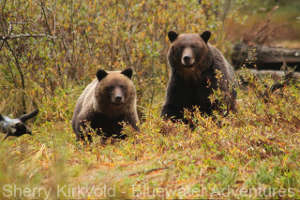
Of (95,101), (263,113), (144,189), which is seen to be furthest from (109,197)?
(95,101)

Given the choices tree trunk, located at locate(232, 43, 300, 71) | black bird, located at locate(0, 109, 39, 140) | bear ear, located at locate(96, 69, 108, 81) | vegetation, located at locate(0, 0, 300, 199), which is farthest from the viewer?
tree trunk, located at locate(232, 43, 300, 71)

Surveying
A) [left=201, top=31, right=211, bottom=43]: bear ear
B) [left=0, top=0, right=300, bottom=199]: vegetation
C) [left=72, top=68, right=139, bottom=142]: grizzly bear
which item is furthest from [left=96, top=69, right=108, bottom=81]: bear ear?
[left=201, top=31, right=211, bottom=43]: bear ear

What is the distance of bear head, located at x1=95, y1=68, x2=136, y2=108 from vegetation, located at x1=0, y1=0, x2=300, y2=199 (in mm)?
531

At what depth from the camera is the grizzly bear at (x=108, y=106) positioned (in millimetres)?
5836

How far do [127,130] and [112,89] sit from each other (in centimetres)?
81

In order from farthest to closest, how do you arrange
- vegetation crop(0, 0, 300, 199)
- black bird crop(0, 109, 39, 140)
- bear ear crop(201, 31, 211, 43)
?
bear ear crop(201, 31, 211, 43)
black bird crop(0, 109, 39, 140)
vegetation crop(0, 0, 300, 199)

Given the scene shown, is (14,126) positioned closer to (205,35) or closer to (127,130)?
(127,130)

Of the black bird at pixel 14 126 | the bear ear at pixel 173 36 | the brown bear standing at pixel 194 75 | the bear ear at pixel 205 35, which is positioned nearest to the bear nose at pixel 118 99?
the brown bear standing at pixel 194 75

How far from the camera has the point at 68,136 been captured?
549cm

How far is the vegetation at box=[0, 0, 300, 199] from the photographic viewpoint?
11.2 ft

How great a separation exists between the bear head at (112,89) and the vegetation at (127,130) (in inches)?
20.9

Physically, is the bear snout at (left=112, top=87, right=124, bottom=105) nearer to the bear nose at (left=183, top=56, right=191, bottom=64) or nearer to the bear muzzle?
the bear muzzle

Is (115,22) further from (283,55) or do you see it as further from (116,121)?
(283,55)

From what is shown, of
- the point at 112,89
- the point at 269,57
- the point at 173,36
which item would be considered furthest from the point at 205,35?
the point at 269,57
